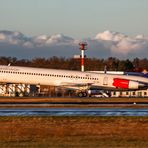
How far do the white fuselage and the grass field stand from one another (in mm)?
41021

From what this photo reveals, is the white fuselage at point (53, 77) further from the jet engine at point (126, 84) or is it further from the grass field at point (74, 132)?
the grass field at point (74, 132)

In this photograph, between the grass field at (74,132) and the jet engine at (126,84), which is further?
the jet engine at (126,84)

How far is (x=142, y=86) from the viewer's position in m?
84.1

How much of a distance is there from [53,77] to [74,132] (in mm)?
49368

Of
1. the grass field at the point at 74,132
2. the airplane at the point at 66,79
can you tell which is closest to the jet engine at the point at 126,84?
the airplane at the point at 66,79

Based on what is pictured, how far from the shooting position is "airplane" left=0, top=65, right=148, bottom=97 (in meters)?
76.9

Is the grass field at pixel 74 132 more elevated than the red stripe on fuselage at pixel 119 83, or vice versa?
the red stripe on fuselage at pixel 119 83

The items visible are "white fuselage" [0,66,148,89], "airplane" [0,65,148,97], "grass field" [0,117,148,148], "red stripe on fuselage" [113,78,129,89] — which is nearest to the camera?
"grass field" [0,117,148,148]

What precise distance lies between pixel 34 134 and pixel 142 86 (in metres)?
56.7

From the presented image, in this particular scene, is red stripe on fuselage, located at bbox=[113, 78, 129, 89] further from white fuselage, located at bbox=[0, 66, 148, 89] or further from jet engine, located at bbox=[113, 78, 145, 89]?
white fuselage, located at bbox=[0, 66, 148, 89]

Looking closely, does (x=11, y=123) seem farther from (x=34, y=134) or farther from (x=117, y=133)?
(x=117, y=133)

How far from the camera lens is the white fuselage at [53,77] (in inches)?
3022

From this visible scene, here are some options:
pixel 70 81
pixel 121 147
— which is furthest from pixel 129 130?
pixel 70 81

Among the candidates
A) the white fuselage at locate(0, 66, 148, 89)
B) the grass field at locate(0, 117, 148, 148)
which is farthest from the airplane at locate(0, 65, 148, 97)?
the grass field at locate(0, 117, 148, 148)
